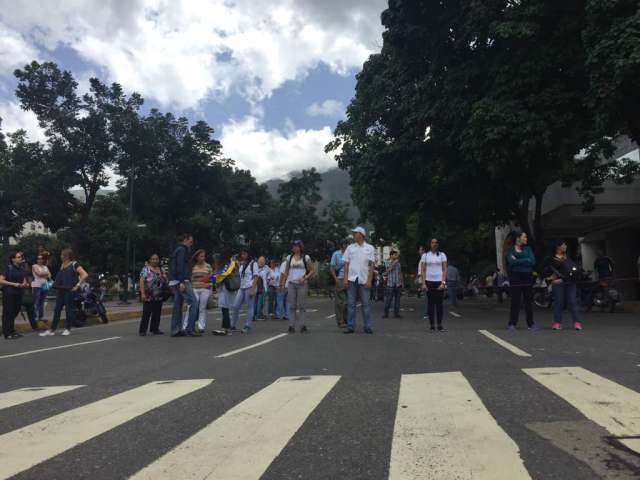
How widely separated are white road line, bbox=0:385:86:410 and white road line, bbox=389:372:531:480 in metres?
3.08

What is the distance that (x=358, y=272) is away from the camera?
33.1 ft

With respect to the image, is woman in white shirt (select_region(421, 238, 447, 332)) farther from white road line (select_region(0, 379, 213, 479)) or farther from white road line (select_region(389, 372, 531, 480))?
white road line (select_region(0, 379, 213, 479))

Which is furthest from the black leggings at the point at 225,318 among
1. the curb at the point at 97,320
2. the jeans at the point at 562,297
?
the jeans at the point at 562,297

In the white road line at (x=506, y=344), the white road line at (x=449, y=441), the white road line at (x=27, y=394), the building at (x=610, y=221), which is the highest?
the building at (x=610, y=221)

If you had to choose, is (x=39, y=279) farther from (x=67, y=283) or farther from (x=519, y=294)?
(x=519, y=294)

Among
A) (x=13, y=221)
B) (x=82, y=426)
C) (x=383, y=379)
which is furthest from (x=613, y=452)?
(x=13, y=221)

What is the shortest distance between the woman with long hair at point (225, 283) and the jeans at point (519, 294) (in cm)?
537

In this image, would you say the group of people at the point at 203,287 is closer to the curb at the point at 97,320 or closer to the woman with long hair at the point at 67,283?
the woman with long hair at the point at 67,283

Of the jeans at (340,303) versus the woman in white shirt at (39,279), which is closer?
the jeans at (340,303)

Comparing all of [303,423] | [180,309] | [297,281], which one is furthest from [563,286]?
[303,423]

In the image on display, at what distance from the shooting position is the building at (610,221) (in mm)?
23906

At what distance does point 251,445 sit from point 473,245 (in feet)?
165

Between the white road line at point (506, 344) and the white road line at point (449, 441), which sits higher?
the white road line at point (506, 344)

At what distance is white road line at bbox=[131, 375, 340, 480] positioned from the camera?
2.82 metres
